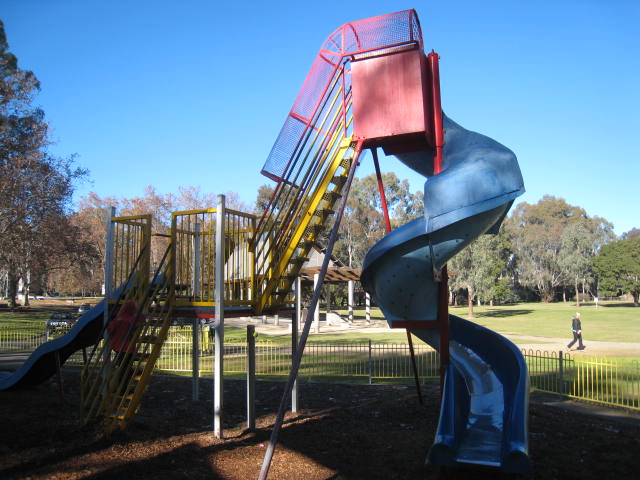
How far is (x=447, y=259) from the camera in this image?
7934 millimetres

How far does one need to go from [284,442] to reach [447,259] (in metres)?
3.95

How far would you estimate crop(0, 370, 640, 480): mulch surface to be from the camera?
6.94 meters

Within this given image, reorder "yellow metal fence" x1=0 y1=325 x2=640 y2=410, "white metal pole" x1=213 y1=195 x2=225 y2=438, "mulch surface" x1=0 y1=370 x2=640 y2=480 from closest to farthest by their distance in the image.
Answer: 1. "mulch surface" x1=0 y1=370 x2=640 y2=480
2. "white metal pole" x1=213 y1=195 x2=225 y2=438
3. "yellow metal fence" x1=0 y1=325 x2=640 y2=410

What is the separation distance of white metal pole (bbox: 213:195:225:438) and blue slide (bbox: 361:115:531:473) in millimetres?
2393

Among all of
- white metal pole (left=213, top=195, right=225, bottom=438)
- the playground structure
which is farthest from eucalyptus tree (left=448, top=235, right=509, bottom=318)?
white metal pole (left=213, top=195, right=225, bottom=438)

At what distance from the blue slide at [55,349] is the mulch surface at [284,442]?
568mm

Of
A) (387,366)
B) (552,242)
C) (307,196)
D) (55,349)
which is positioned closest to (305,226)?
(307,196)

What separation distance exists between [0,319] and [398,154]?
36.9 meters

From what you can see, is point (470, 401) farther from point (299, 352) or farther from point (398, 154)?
point (398, 154)

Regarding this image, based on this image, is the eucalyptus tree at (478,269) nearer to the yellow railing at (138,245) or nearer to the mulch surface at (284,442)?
the mulch surface at (284,442)

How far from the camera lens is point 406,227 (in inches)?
310

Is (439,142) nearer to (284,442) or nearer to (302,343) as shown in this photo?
(302,343)

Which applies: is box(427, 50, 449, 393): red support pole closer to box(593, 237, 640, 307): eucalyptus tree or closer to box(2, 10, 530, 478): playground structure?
box(2, 10, 530, 478): playground structure

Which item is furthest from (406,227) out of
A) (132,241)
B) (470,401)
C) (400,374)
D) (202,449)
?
(400,374)
